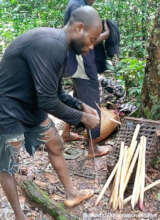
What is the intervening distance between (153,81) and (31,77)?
174 cm

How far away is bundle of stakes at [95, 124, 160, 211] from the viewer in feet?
9.02

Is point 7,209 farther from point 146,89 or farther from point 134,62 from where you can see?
point 134,62

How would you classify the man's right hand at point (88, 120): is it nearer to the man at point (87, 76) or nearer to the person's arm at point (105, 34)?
the man at point (87, 76)

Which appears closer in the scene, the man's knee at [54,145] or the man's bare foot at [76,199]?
the man's knee at [54,145]

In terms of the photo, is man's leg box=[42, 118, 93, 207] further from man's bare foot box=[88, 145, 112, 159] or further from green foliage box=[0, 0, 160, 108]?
green foliage box=[0, 0, 160, 108]

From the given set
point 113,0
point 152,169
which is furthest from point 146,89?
point 113,0

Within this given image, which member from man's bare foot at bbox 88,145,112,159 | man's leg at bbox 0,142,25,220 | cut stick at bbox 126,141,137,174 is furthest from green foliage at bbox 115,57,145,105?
man's leg at bbox 0,142,25,220

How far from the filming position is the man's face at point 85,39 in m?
2.19

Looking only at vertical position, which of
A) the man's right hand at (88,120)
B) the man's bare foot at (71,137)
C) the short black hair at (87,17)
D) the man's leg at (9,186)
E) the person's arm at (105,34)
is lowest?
the man's bare foot at (71,137)

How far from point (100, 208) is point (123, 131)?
98cm

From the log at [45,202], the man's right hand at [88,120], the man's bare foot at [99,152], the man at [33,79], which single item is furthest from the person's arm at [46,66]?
the man's bare foot at [99,152]

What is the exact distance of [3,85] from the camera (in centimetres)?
227

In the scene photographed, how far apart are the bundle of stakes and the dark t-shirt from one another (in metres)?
0.90

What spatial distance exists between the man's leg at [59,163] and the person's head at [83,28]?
0.89 metres
